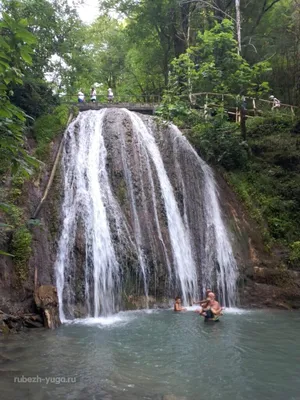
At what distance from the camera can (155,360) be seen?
676cm

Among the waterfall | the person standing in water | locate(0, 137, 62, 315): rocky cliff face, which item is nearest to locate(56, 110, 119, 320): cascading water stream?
the waterfall

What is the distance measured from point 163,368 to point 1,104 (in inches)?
194

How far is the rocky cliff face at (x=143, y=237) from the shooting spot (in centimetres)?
1052

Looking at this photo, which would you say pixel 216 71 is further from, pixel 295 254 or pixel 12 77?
pixel 12 77

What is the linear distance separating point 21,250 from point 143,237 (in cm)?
363

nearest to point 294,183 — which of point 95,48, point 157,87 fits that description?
point 157,87

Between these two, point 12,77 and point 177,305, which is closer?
point 12,77

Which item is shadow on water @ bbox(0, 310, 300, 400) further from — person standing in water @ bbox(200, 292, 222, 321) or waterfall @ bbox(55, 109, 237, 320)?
waterfall @ bbox(55, 109, 237, 320)

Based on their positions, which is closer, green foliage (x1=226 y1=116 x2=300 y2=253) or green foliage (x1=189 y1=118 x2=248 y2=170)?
green foliage (x1=226 y1=116 x2=300 y2=253)

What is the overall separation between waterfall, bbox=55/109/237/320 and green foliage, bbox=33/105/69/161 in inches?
20.3

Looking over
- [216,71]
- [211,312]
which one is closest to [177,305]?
[211,312]

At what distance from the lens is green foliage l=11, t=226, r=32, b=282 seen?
392 inches

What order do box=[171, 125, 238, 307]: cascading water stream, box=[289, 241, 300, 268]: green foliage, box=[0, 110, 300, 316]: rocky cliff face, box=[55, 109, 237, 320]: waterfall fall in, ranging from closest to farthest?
1. box=[0, 110, 300, 316]: rocky cliff face
2. box=[55, 109, 237, 320]: waterfall
3. box=[171, 125, 238, 307]: cascading water stream
4. box=[289, 241, 300, 268]: green foliage

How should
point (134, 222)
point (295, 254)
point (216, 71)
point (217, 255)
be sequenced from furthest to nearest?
point (216, 71)
point (295, 254)
point (217, 255)
point (134, 222)
